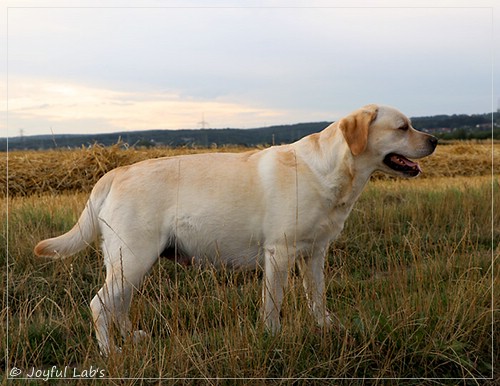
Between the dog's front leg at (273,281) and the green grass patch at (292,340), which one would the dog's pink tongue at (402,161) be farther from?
the dog's front leg at (273,281)

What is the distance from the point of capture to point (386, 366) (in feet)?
11.4

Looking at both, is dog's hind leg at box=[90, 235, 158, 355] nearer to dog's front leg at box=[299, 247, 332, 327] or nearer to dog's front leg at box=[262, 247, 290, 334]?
dog's front leg at box=[262, 247, 290, 334]

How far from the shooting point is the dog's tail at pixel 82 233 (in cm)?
434

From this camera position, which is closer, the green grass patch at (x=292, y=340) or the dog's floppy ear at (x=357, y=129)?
the green grass patch at (x=292, y=340)

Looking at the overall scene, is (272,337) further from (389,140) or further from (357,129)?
(389,140)

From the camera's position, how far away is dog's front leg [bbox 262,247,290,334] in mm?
4000

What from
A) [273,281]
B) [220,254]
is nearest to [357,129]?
[273,281]

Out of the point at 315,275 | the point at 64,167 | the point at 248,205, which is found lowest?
the point at 315,275

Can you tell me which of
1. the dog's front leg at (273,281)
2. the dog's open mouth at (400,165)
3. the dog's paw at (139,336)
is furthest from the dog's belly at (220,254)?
the dog's open mouth at (400,165)

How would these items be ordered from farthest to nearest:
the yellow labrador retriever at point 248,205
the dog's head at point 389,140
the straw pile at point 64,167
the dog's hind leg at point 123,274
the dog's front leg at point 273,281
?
the straw pile at point 64,167
the dog's head at point 389,140
the yellow labrador retriever at point 248,205
the dog's hind leg at point 123,274
the dog's front leg at point 273,281

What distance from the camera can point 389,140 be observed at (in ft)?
14.7

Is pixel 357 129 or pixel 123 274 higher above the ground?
pixel 357 129

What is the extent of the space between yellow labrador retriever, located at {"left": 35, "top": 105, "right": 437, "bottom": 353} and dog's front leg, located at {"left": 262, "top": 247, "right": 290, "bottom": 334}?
10 millimetres

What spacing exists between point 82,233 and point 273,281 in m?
1.52
